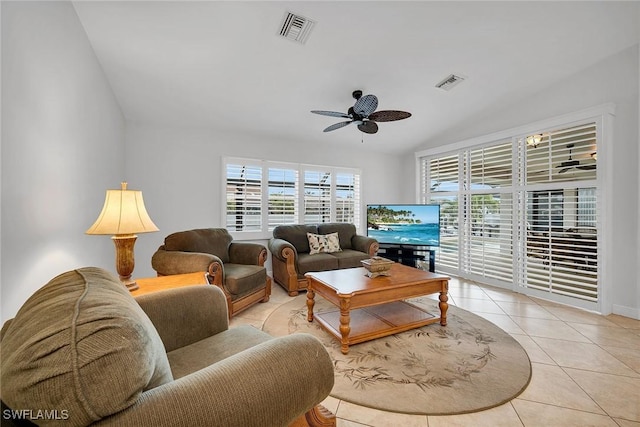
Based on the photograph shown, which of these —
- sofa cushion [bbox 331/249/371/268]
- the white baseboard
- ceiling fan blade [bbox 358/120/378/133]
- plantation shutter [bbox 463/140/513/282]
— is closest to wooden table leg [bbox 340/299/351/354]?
sofa cushion [bbox 331/249/371/268]

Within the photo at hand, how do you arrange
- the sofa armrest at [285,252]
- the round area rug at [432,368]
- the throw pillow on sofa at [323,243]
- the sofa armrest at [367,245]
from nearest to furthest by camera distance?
the round area rug at [432,368] → the sofa armrest at [285,252] → the throw pillow on sofa at [323,243] → the sofa armrest at [367,245]

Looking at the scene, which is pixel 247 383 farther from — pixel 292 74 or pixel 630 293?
pixel 630 293

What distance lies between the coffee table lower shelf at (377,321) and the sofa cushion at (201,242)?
1.52 meters

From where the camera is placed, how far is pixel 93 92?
95.0 inches

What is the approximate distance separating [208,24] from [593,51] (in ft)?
12.6

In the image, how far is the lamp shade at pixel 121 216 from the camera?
1673 mm

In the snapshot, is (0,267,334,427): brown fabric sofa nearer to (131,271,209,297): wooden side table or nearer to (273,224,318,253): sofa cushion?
(131,271,209,297): wooden side table

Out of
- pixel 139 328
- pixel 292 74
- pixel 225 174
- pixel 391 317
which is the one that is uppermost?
pixel 292 74

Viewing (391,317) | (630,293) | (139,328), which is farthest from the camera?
(630,293)

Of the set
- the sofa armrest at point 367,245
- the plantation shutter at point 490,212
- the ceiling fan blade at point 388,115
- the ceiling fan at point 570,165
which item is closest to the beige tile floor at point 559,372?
the plantation shutter at point 490,212

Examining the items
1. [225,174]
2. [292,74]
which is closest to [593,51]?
[292,74]

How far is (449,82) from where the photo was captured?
3.33 metres

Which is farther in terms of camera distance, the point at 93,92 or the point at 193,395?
the point at 93,92

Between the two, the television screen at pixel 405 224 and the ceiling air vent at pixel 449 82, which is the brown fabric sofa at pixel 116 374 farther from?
the television screen at pixel 405 224
